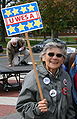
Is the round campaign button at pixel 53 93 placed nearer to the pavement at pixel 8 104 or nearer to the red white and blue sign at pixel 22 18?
the red white and blue sign at pixel 22 18

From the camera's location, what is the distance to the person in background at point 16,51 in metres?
8.67

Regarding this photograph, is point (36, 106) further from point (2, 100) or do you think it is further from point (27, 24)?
point (2, 100)

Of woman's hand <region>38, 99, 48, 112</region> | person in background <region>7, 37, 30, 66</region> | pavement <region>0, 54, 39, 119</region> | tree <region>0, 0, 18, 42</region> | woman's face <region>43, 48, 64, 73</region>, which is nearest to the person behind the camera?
woman's hand <region>38, 99, 48, 112</region>

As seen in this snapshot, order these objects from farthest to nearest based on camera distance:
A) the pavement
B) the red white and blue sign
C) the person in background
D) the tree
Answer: the tree < the person in background < the pavement < the red white and blue sign

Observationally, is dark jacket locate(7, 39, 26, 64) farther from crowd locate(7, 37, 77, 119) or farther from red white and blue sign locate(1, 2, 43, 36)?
crowd locate(7, 37, 77, 119)

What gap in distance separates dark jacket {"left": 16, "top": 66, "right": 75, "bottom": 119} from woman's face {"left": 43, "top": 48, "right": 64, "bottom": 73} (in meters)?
0.07

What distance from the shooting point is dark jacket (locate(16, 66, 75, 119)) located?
2.42 meters

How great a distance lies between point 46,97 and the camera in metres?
2.43

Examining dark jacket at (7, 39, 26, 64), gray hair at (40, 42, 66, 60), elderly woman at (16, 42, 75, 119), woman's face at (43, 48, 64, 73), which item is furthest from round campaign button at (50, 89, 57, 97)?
dark jacket at (7, 39, 26, 64)

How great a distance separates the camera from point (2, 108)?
643 centimetres

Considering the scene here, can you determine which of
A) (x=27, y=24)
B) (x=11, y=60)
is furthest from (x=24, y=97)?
A: (x=11, y=60)

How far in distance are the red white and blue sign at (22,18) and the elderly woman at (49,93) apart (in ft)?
1.35

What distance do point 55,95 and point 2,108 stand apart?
4.20m

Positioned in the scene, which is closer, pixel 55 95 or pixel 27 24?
pixel 55 95
